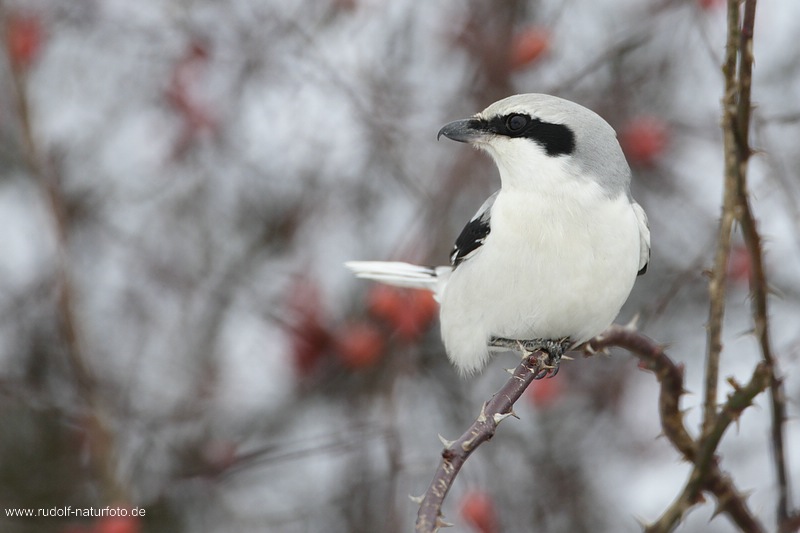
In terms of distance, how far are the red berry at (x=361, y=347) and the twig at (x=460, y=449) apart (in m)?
2.04

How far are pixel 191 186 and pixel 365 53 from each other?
4.02 feet

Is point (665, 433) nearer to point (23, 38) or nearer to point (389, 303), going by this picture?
point (389, 303)

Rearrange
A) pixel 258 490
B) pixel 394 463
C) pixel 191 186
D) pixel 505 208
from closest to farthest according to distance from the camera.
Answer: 1. pixel 505 208
2. pixel 394 463
3. pixel 191 186
4. pixel 258 490

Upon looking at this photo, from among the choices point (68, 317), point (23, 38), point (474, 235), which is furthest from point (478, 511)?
point (23, 38)

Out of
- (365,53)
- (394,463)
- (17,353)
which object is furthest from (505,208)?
(17,353)

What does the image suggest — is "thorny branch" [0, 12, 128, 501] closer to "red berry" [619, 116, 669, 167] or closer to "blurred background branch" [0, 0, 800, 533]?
"blurred background branch" [0, 0, 800, 533]

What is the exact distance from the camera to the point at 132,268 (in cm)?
520

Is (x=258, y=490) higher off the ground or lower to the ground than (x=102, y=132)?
lower

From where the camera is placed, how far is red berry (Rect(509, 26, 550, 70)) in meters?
3.86

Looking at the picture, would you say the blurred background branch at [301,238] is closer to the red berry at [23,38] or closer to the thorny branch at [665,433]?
the red berry at [23,38]

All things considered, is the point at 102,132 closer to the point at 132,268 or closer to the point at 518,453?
the point at 132,268

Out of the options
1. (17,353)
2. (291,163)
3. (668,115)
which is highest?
(668,115)

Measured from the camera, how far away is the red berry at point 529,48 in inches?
152

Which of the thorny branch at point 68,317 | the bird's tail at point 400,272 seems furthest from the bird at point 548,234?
the thorny branch at point 68,317
